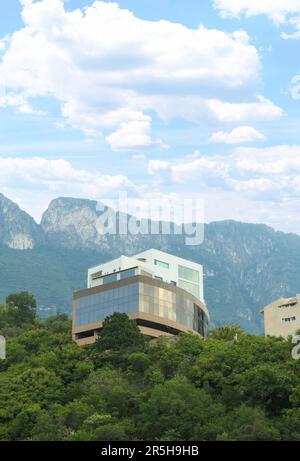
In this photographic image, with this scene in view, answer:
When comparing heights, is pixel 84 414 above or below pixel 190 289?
below

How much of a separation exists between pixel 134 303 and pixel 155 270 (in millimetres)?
15528

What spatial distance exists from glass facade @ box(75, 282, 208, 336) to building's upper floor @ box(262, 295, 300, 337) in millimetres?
10104

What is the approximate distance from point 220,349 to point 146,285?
56.8ft

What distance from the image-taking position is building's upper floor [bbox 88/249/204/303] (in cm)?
10860

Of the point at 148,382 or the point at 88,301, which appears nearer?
the point at 148,382

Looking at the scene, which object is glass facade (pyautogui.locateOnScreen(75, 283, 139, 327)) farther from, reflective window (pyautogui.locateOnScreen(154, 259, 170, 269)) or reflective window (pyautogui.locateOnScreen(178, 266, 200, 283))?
reflective window (pyautogui.locateOnScreen(178, 266, 200, 283))

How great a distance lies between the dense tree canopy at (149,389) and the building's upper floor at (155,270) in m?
12.4

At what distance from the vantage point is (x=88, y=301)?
10494cm

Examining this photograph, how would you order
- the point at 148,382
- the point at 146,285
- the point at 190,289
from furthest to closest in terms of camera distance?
the point at 190,289 → the point at 146,285 → the point at 148,382

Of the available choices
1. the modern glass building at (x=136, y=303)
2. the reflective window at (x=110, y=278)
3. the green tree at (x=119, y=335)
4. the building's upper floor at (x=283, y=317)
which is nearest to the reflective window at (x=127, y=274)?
the modern glass building at (x=136, y=303)

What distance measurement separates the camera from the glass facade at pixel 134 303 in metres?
101

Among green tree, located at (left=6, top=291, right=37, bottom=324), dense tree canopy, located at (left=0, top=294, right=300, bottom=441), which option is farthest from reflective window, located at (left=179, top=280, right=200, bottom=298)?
green tree, located at (left=6, top=291, right=37, bottom=324)

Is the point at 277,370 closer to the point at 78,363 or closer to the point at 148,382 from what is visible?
the point at 148,382
